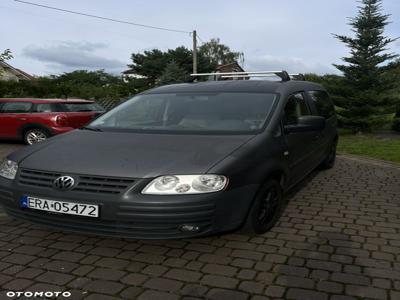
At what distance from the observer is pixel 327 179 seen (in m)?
6.65

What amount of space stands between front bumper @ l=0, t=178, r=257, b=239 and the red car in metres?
7.70

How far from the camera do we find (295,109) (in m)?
4.91

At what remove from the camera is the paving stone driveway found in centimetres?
298

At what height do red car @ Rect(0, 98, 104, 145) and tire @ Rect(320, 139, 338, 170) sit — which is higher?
red car @ Rect(0, 98, 104, 145)

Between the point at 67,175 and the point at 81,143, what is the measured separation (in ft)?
2.10

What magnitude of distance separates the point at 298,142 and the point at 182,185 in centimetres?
206

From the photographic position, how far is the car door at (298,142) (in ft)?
14.8

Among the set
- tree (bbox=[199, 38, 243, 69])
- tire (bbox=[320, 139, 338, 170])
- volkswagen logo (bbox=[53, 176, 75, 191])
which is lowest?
tire (bbox=[320, 139, 338, 170])

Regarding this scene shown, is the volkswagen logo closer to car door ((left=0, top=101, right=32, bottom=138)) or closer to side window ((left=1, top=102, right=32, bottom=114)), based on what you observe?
car door ((left=0, top=101, right=32, bottom=138))

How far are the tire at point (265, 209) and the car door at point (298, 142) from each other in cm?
47

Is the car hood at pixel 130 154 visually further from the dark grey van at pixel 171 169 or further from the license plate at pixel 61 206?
the license plate at pixel 61 206

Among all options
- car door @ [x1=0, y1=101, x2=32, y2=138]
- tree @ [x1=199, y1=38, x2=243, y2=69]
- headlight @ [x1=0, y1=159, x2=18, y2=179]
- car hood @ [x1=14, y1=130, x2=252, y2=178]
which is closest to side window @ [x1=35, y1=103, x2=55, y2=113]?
car door @ [x1=0, y1=101, x2=32, y2=138]

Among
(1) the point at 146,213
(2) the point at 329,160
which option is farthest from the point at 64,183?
(2) the point at 329,160

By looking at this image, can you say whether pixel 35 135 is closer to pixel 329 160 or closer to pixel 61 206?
pixel 329 160
